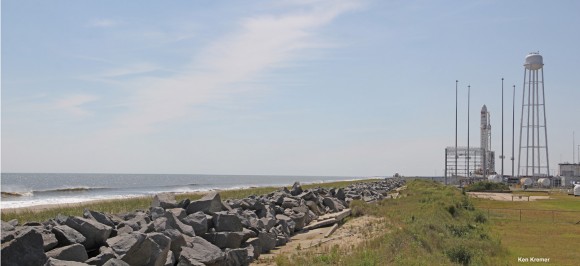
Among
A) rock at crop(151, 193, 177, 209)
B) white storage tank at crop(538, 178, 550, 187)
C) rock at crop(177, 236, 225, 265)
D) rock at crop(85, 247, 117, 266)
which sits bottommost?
rock at crop(177, 236, 225, 265)

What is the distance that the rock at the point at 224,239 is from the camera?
1289 centimetres

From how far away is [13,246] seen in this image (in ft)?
24.3

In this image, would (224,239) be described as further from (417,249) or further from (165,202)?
(417,249)

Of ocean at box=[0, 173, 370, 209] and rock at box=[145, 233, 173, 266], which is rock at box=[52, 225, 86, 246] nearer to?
rock at box=[145, 233, 173, 266]

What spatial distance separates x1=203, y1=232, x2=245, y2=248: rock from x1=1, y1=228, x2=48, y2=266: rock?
5528mm

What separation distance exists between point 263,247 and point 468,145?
86.9 meters

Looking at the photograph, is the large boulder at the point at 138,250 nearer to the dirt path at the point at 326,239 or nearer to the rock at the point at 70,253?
the rock at the point at 70,253

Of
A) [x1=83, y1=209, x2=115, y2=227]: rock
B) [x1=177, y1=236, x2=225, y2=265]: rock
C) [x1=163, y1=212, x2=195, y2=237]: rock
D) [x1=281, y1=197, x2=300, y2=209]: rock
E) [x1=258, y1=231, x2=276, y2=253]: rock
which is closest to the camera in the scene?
[x1=177, y1=236, x2=225, y2=265]: rock

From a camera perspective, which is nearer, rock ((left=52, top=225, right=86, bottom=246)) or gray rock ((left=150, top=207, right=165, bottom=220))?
rock ((left=52, top=225, right=86, bottom=246))

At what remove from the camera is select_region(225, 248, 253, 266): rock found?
11.5 m

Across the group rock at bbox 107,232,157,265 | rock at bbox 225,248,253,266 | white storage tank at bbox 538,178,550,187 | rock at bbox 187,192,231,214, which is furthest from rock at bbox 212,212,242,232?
white storage tank at bbox 538,178,550,187

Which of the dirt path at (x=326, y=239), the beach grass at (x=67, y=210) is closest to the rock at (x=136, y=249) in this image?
the dirt path at (x=326, y=239)

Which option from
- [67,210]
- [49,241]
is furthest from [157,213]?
[67,210]

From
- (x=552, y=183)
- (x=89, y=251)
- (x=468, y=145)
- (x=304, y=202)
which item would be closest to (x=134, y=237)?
(x=89, y=251)
